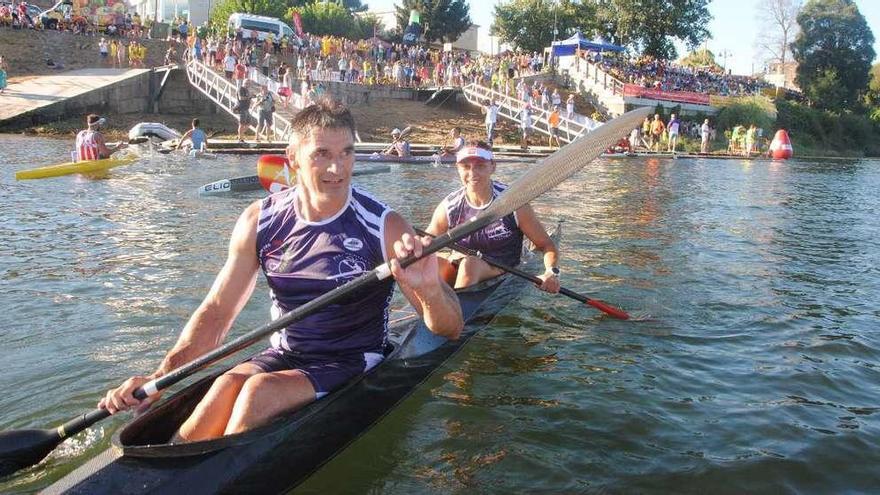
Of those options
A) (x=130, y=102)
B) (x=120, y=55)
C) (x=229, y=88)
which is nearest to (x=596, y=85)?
(x=229, y=88)

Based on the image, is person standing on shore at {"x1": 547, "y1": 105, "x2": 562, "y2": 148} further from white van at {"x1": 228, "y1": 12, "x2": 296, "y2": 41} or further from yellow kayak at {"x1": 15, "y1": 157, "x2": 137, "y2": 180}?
yellow kayak at {"x1": 15, "y1": 157, "x2": 137, "y2": 180}

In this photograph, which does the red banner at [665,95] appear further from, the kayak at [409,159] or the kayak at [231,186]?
the kayak at [231,186]

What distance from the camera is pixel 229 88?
27.9 metres

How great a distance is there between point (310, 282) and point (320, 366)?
0.48 metres

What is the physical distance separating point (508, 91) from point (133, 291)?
29293 mm

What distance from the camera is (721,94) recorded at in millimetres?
44375

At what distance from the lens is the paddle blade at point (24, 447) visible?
3707 mm

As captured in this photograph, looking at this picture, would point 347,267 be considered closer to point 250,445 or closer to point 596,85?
point 250,445

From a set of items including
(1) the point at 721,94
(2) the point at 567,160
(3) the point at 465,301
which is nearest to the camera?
(2) the point at 567,160

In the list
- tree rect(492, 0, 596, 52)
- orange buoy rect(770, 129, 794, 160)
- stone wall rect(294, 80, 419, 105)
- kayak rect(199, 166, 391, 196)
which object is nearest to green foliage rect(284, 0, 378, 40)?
tree rect(492, 0, 596, 52)

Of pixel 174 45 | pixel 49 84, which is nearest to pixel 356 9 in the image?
pixel 174 45

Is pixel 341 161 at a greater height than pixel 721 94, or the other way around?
pixel 721 94

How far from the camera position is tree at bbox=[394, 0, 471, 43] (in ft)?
186

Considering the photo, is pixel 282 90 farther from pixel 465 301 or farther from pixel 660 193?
pixel 465 301
